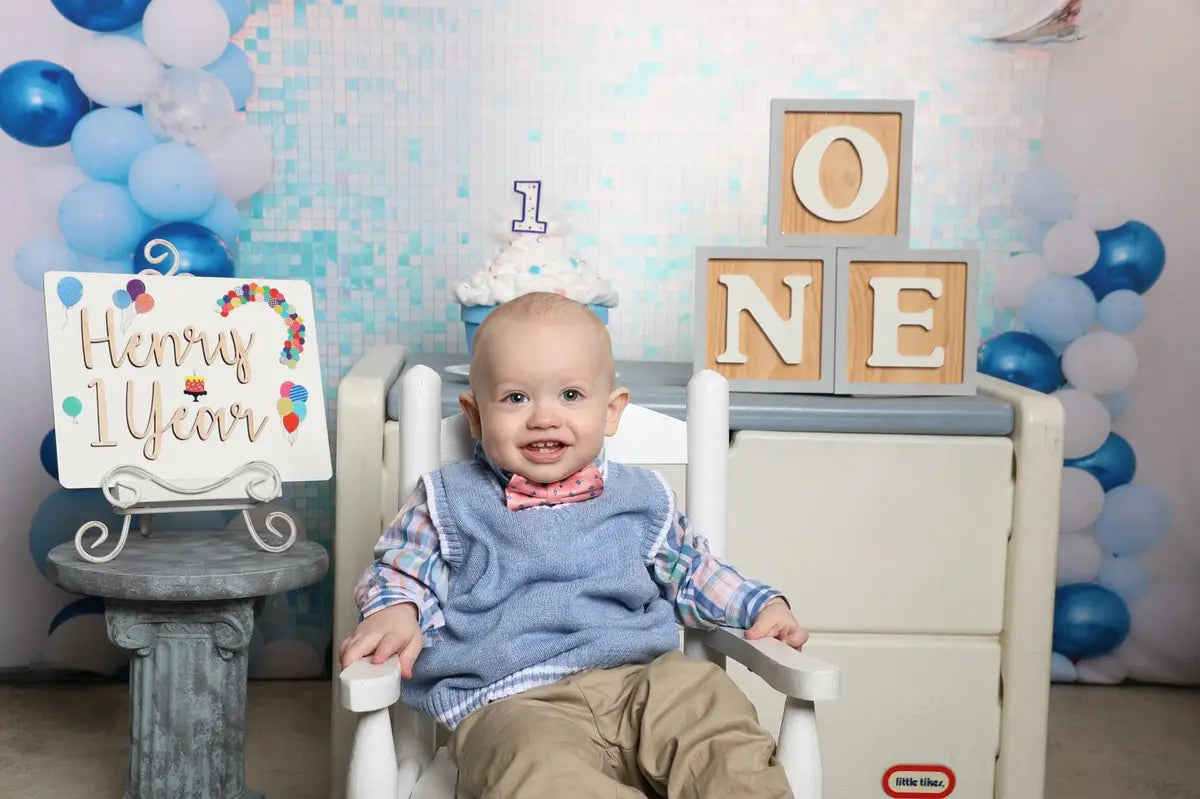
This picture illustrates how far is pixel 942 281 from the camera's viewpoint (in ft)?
6.63

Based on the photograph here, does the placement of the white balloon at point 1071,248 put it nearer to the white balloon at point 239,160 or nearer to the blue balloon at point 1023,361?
the blue balloon at point 1023,361

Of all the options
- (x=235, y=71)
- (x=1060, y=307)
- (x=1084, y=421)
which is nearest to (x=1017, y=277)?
→ (x=1060, y=307)

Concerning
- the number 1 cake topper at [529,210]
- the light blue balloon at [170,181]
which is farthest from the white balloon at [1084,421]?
the light blue balloon at [170,181]

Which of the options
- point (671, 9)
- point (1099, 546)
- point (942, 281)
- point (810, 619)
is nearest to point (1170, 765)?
point (1099, 546)

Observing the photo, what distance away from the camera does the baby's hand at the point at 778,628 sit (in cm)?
145

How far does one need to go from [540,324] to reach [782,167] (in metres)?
0.77

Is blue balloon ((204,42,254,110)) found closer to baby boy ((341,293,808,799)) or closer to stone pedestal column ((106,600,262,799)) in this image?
stone pedestal column ((106,600,262,799))

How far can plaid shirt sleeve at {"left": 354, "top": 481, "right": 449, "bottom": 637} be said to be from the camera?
143cm

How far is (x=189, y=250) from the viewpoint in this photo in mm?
2412

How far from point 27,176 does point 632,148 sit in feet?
4.24

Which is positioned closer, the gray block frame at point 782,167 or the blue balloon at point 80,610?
the gray block frame at point 782,167

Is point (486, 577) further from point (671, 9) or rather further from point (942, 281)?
point (671, 9)

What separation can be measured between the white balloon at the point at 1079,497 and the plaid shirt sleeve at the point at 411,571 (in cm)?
174

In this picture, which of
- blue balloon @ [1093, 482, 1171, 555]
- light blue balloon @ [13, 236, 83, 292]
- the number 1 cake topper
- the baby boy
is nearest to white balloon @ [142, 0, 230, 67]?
light blue balloon @ [13, 236, 83, 292]
